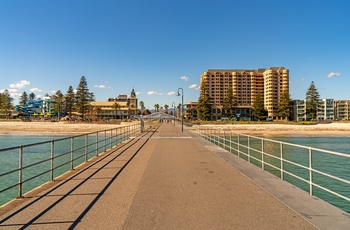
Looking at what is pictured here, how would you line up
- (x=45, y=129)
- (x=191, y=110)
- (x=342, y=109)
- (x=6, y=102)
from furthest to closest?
(x=342, y=109), (x=191, y=110), (x=6, y=102), (x=45, y=129)

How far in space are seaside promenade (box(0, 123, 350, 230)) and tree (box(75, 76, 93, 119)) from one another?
10720 centimetres

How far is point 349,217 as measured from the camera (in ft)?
15.8

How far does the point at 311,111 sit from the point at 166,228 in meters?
112

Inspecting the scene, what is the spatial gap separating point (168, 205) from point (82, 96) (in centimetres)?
11190

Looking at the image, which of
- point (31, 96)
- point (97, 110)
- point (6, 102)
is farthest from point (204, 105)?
point (31, 96)

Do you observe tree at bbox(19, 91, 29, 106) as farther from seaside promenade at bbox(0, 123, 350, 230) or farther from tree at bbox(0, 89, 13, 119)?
seaside promenade at bbox(0, 123, 350, 230)

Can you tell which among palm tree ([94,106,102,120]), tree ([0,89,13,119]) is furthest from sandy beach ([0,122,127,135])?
palm tree ([94,106,102,120])

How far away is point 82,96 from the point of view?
110312 mm

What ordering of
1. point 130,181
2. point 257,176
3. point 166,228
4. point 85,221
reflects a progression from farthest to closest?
point 257,176
point 130,181
point 85,221
point 166,228

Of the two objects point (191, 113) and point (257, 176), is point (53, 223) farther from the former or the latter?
point (191, 113)

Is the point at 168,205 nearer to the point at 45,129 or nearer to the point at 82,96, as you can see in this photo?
the point at 45,129

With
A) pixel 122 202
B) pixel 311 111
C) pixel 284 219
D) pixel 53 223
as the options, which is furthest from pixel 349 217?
pixel 311 111

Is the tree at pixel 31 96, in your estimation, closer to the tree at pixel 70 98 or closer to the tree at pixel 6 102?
the tree at pixel 6 102

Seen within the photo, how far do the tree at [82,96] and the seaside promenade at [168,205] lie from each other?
4220 inches
